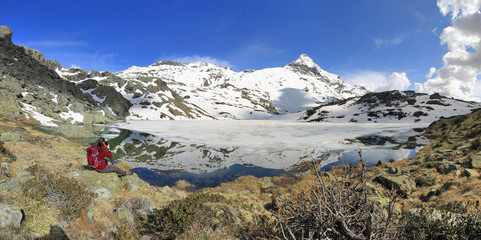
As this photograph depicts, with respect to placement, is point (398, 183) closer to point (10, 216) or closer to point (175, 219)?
point (175, 219)

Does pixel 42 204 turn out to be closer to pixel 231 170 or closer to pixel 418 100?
pixel 231 170

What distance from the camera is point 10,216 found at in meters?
5.75

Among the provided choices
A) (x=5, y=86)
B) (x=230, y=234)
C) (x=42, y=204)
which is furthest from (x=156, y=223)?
(x=5, y=86)

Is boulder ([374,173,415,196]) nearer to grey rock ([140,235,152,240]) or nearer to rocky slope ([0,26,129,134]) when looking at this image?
grey rock ([140,235,152,240])

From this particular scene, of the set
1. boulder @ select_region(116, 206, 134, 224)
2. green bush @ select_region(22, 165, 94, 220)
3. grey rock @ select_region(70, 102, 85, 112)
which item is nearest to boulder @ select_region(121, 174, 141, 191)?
boulder @ select_region(116, 206, 134, 224)

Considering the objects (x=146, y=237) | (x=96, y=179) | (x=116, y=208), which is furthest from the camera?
(x=96, y=179)

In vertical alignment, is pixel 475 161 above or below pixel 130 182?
above

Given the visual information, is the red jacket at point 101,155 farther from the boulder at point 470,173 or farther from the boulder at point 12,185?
the boulder at point 470,173

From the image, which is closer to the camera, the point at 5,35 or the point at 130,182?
the point at 130,182

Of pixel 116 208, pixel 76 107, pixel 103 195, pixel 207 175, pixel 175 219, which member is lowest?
pixel 207 175

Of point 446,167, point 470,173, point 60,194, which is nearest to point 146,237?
point 60,194

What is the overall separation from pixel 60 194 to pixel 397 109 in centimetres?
14997

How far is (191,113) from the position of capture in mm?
147250

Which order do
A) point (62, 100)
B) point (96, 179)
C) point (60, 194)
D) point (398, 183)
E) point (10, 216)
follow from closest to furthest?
point (10, 216)
point (60, 194)
point (96, 179)
point (398, 183)
point (62, 100)
